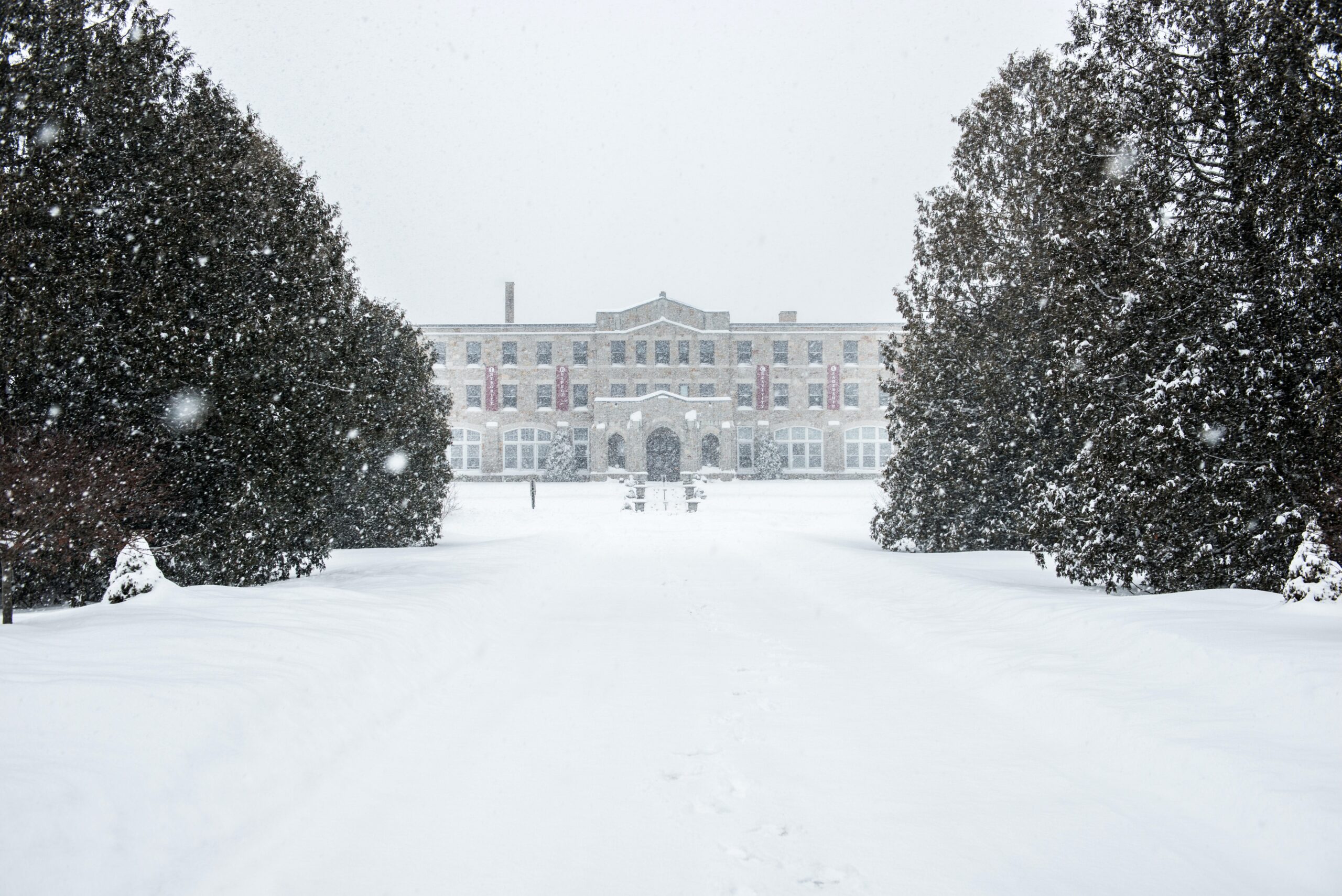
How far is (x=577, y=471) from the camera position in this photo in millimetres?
53562

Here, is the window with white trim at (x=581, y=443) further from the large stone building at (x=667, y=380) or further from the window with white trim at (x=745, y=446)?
the window with white trim at (x=745, y=446)

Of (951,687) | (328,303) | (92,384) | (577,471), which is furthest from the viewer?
(577,471)

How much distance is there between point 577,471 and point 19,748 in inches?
1966

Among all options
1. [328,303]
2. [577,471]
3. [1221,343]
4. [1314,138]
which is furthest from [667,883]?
[577,471]

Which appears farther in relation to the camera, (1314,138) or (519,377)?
(519,377)

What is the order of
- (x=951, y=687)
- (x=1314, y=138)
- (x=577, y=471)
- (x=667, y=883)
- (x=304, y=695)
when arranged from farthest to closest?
(x=577, y=471), (x=1314, y=138), (x=951, y=687), (x=304, y=695), (x=667, y=883)

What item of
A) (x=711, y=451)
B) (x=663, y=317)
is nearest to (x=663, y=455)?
(x=711, y=451)

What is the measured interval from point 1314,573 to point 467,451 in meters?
53.7

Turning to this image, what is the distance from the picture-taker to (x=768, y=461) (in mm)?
53469

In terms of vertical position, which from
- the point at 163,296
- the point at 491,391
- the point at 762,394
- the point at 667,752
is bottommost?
the point at 667,752

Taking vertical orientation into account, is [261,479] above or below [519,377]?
below

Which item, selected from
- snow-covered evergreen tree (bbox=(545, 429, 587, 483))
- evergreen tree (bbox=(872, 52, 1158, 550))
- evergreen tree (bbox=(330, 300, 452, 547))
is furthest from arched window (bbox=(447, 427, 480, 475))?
evergreen tree (bbox=(872, 52, 1158, 550))

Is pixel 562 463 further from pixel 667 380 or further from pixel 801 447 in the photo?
pixel 801 447

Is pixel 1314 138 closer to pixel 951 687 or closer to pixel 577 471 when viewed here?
pixel 951 687
